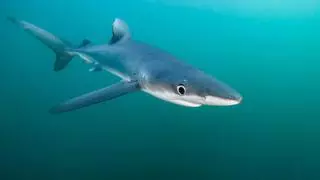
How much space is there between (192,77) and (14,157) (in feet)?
24.0

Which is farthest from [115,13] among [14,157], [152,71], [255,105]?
[152,71]

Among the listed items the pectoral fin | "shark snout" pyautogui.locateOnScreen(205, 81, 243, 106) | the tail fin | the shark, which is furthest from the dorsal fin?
"shark snout" pyautogui.locateOnScreen(205, 81, 243, 106)

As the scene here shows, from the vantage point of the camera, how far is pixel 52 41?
6281mm

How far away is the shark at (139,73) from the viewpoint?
342cm

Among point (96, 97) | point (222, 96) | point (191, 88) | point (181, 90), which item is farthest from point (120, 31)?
point (222, 96)

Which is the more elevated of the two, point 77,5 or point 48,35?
point 77,5

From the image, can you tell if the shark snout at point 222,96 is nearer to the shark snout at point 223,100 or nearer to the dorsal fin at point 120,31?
the shark snout at point 223,100

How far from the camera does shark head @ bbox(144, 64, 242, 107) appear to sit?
323cm

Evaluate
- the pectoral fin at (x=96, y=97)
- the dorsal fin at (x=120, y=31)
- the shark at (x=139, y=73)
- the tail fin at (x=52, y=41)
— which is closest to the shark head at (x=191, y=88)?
the shark at (x=139, y=73)

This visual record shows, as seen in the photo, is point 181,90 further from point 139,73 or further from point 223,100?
point 139,73

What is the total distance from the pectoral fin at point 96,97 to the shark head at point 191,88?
0.24 meters

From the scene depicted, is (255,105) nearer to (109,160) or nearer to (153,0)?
(109,160)

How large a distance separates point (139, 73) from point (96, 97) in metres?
0.68

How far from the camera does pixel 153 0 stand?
3159 inches
